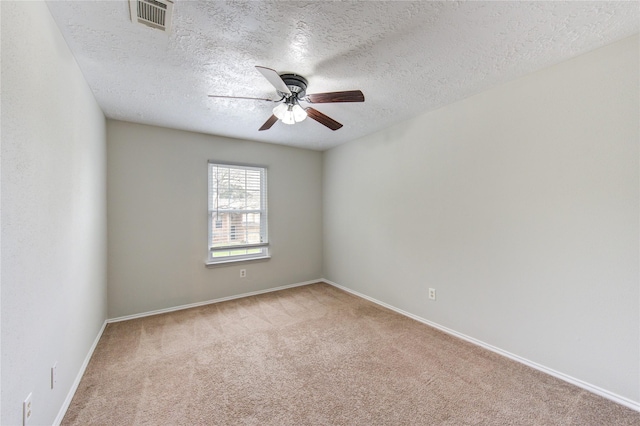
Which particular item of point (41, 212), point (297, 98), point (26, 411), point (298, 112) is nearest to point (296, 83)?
point (297, 98)

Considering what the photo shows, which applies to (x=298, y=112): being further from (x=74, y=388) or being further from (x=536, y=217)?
(x=74, y=388)

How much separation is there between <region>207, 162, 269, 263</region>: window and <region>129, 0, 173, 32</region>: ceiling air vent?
239 cm

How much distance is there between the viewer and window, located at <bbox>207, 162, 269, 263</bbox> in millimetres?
3908

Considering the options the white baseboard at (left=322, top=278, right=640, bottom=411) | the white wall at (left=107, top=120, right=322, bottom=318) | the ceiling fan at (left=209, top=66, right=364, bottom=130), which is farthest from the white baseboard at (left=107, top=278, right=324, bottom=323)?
the ceiling fan at (left=209, top=66, right=364, bottom=130)

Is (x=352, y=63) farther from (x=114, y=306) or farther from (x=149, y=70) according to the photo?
(x=114, y=306)

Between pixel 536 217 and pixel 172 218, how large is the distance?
4.08 m

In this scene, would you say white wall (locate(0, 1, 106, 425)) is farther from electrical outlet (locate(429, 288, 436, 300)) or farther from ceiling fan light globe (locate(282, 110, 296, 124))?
electrical outlet (locate(429, 288, 436, 300))

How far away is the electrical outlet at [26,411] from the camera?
121cm

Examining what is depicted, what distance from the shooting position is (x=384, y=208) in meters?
3.66

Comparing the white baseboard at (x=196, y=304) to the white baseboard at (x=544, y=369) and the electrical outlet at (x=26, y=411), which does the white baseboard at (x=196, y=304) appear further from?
the electrical outlet at (x=26, y=411)

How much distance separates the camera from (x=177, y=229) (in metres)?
3.62

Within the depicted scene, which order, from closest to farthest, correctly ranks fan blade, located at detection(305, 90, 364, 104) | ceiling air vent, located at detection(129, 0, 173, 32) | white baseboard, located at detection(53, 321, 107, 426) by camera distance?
ceiling air vent, located at detection(129, 0, 173, 32) → white baseboard, located at detection(53, 321, 107, 426) → fan blade, located at detection(305, 90, 364, 104)

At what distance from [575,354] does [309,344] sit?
216 centimetres

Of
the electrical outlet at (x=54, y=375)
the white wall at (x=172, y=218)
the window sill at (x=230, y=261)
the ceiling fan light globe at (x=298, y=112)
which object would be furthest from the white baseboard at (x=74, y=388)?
the ceiling fan light globe at (x=298, y=112)
